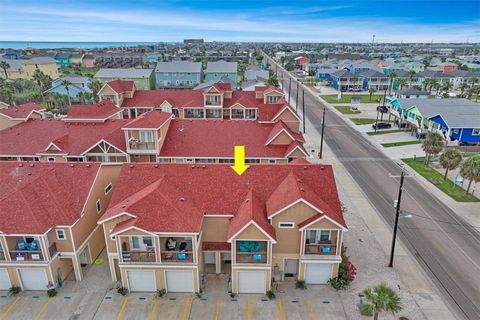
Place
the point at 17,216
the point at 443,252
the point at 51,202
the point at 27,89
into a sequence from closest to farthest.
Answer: the point at 17,216 → the point at 51,202 → the point at 443,252 → the point at 27,89

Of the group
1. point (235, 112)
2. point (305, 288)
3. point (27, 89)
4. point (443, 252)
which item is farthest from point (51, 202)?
point (27, 89)

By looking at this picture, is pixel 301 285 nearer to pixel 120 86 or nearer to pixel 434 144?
pixel 434 144

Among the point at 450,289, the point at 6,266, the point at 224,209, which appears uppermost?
the point at 224,209

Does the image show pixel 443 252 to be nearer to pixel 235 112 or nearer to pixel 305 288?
pixel 305 288

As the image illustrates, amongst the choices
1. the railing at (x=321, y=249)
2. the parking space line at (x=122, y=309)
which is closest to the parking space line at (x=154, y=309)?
the parking space line at (x=122, y=309)

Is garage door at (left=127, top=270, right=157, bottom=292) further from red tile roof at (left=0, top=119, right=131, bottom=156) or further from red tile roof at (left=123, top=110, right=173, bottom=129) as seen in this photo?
red tile roof at (left=0, top=119, right=131, bottom=156)

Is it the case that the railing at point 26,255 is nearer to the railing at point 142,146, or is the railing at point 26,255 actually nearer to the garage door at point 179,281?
the garage door at point 179,281
